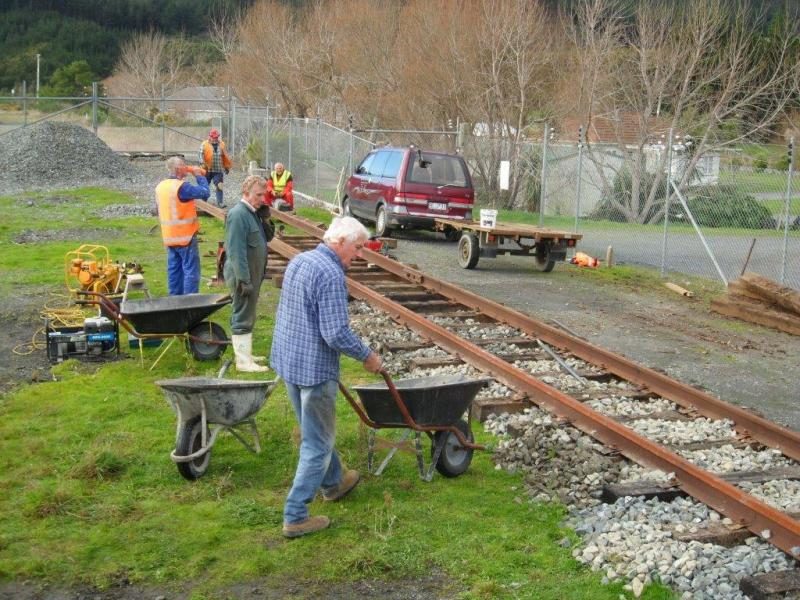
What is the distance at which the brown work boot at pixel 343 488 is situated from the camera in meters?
6.55

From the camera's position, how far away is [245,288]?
9320 millimetres

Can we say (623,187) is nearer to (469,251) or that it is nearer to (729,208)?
(729,208)

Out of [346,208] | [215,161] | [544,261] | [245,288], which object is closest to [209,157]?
[215,161]

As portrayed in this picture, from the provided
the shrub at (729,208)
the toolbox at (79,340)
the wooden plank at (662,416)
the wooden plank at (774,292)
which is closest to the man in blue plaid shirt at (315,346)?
the wooden plank at (662,416)

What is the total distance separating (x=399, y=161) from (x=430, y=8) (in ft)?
55.3

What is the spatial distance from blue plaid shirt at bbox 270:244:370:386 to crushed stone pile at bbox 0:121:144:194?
2500 centimetres

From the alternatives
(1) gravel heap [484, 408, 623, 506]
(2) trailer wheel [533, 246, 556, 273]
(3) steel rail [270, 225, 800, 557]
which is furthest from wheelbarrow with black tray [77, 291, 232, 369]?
(2) trailer wheel [533, 246, 556, 273]

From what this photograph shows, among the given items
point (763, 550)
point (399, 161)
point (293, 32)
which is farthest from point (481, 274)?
point (293, 32)

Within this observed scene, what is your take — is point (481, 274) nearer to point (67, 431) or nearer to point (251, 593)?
point (67, 431)

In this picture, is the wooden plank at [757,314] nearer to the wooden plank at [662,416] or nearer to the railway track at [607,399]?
the railway track at [607,399]

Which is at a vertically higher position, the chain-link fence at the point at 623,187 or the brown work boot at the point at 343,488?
the chain-link fence at the point at 623,187

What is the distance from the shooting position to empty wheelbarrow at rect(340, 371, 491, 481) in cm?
659

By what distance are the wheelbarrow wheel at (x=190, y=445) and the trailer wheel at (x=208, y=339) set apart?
125 inches

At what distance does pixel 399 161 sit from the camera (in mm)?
20891
